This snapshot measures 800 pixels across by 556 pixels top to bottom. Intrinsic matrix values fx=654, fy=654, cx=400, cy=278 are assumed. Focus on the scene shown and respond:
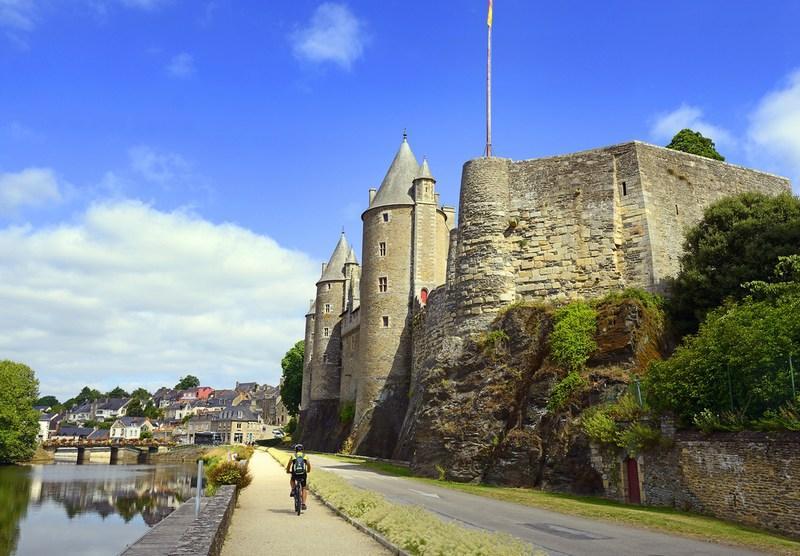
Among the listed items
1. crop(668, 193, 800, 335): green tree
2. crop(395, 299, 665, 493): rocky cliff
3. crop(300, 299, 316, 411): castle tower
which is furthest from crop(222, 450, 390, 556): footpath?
crop(300, 299, 316, 411): castle tower

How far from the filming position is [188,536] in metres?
8.49

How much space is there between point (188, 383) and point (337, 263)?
Result: 13511cm

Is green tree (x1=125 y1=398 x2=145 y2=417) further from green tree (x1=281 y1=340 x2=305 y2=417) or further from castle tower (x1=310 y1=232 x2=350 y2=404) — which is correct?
castle tower (x1=310 y1=232 x2=350 y2=404)

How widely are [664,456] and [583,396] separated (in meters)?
3.78

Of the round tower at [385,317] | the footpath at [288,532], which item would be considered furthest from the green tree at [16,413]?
the footpath at [288,532]

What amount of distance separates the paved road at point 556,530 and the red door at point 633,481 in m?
3.07

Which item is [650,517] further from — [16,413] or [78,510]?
[16,413]

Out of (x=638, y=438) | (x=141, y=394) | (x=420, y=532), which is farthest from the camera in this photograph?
Result: (x=141, y=394)

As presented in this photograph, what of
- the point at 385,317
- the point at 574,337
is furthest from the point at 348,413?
the point at 574,337

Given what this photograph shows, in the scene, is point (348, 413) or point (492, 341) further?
point (348, 413)

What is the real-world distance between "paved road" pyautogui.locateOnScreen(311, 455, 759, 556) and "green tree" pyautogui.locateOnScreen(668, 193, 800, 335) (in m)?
8.93

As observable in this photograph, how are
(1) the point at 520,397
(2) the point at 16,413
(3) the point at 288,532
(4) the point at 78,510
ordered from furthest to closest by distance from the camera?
(2) the point at 16,413 < (4) the point at 78,510 < (1) the point at 520,397 < (3) the point at 288,532

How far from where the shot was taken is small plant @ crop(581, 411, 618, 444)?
667 inches

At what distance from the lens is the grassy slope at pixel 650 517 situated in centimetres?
1091
